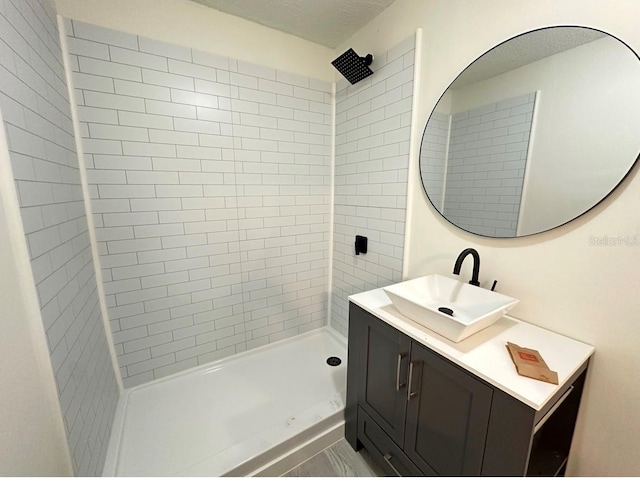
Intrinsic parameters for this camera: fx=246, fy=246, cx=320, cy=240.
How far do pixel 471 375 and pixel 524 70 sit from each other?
49.0 inches

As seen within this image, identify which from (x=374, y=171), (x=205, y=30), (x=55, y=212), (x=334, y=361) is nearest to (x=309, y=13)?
(x=205, y=30)

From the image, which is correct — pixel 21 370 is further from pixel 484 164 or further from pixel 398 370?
pixel 484 164

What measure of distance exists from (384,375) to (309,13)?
85.5 inches

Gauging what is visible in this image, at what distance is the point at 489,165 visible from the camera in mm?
1207

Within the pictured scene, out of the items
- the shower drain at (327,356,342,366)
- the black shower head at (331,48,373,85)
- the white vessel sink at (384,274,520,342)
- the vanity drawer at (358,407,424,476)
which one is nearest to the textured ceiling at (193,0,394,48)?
the black shower head at (331,48,373,85)

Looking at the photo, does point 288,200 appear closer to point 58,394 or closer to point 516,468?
point 58,394

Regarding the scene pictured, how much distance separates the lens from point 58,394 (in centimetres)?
85

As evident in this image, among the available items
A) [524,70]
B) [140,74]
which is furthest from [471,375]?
[140,74]

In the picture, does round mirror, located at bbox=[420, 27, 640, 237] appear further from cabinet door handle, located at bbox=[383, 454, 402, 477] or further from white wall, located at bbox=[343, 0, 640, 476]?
cabinet door handle, located at bbox=[383, 454, 402, 477]

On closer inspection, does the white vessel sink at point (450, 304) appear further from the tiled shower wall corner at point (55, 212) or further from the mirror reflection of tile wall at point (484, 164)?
the tiled shower wall corner at point (55, 212)

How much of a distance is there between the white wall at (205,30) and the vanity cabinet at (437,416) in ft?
6.04

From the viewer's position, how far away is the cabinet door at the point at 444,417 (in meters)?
0.82

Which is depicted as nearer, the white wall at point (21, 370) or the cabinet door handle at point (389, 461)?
the white wall at point (21, 370)

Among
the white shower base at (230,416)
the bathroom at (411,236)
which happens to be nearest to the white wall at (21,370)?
the bathroom at (411,236)
